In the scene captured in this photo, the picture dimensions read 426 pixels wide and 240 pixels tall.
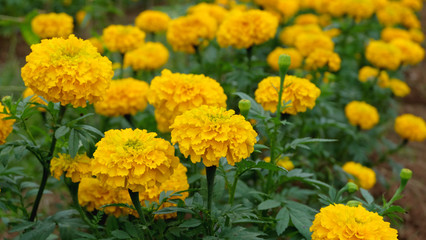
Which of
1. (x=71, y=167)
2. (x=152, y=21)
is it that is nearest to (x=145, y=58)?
(x=152, y=21)

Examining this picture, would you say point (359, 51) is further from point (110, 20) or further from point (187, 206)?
point (110, 20)

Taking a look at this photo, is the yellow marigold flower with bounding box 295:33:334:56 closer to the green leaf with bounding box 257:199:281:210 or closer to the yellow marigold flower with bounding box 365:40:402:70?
the yellow marigold flower with bounding box 365:40:402:70

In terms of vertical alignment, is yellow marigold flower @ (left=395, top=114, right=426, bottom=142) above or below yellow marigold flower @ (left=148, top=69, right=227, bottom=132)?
below

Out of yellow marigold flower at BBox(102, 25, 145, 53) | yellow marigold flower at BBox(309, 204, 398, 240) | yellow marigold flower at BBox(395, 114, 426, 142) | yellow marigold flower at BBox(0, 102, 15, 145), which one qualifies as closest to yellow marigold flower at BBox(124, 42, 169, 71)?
yellow marigold flower at BBox(102, 25, 145, 53)

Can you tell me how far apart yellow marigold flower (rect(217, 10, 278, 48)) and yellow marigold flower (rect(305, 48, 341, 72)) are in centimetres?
42

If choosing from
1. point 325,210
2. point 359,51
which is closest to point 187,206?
point 325,210

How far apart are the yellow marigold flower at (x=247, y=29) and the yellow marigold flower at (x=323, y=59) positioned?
0.42m

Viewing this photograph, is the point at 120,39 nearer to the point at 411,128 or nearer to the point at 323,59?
the point at 323,59

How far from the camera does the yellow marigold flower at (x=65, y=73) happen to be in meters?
1.41

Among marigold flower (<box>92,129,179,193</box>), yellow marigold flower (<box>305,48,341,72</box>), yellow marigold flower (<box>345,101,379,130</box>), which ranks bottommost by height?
yellow marigold flower (<box>345,101,379,130</box>)

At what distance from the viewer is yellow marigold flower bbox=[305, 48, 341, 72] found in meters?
2.82

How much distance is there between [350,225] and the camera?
129 centimetres

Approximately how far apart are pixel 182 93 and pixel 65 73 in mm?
513

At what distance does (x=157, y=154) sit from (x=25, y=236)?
66 centimetres
